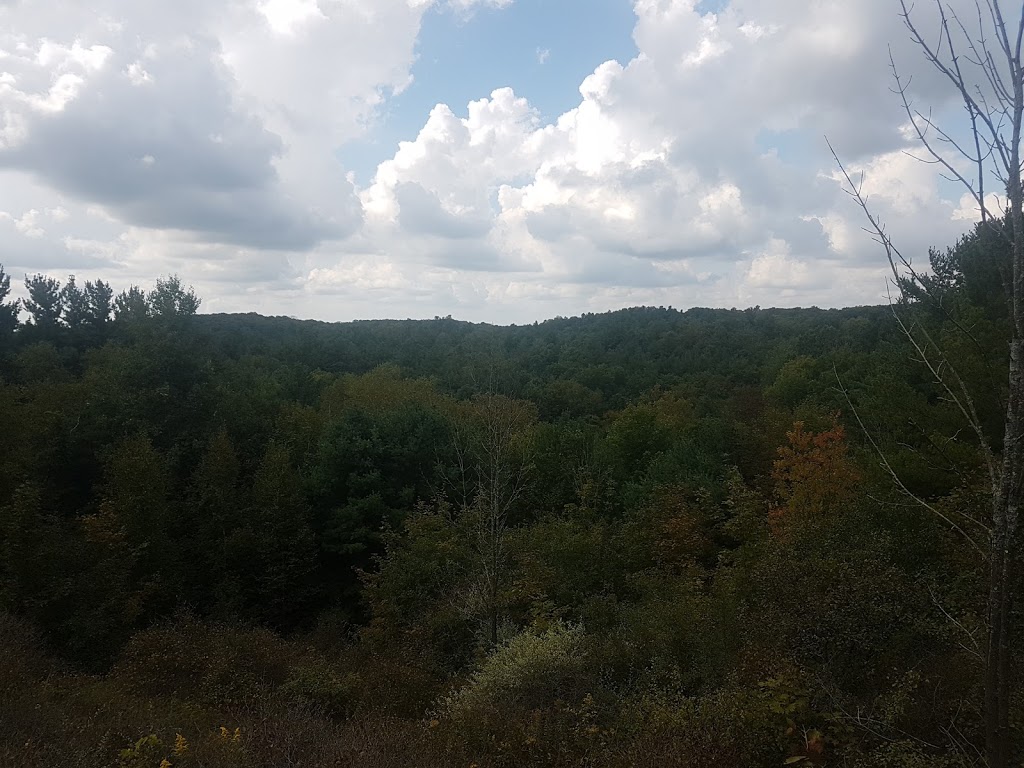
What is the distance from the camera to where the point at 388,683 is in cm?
1059

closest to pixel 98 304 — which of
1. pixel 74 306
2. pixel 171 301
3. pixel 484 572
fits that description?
pixel 74 306

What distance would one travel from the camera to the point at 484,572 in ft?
43.6

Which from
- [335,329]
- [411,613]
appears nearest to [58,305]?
[411,613]

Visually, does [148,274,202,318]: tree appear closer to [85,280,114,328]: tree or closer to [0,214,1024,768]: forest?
[0,214,1024,768]: forest

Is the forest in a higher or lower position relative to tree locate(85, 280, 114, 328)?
lower

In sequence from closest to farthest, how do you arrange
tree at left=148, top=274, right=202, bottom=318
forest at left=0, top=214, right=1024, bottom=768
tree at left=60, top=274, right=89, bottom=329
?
forest at left=0, top=214, right=1024, bottom=768
tree at left=148, top=274, right=202, bottom=318
tree at left=60, top=274, right=89, bottom=329

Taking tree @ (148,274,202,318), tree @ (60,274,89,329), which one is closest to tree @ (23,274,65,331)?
tree @ (60,274,89,329)

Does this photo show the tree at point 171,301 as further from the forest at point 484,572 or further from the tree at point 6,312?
the tree at point 6,312

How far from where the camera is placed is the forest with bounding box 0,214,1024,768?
668 cm

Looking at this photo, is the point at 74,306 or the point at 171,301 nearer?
the point at 171,301

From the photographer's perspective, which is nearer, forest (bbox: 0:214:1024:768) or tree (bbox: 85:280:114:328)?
forest (bbox: 0:214:1024:768)

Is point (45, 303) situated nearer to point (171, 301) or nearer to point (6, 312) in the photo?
point (6, 312)

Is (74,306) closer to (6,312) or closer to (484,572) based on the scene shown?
(6,312)

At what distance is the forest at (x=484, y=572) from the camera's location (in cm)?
668
